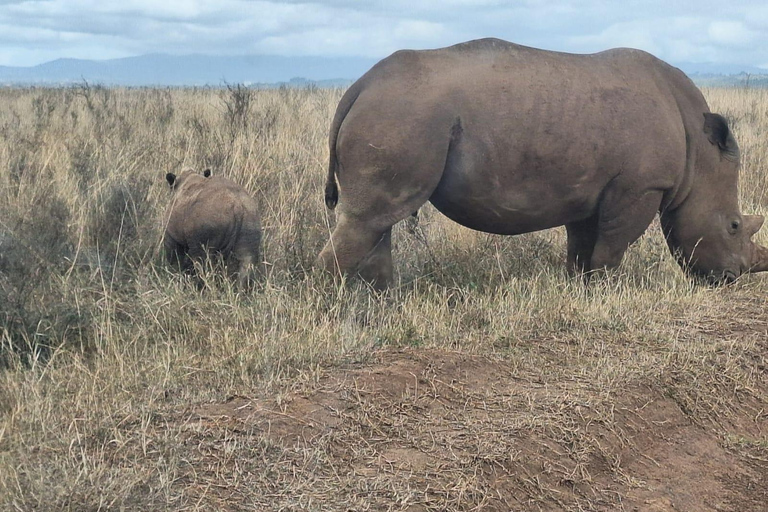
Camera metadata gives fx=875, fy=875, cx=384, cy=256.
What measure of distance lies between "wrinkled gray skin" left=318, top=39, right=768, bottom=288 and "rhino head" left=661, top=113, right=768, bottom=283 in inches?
0.6

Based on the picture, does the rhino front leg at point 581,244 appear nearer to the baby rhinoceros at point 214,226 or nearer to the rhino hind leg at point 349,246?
the rhino hind leg at point 349,246

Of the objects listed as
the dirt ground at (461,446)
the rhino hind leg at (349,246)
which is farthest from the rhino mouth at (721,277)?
the rhino hind leg at (349,246)

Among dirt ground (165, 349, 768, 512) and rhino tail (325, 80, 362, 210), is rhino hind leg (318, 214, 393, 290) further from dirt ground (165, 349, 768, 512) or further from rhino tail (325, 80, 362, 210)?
dirt ground (165, 349, 768, 512)

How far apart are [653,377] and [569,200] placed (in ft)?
5.26

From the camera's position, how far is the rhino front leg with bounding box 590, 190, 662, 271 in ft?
19.6

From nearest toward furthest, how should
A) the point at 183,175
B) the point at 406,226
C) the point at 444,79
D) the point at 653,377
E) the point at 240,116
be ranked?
the point at 653,377, the point at 444,79, the point at 183,175, the point at 406,226, the point at 240,116

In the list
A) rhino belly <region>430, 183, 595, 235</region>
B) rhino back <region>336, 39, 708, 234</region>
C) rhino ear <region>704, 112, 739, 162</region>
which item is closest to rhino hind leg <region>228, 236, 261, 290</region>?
rhino back <region>336, 39, 708, 234</region>

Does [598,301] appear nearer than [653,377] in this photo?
No

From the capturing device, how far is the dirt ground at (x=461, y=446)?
11.0ft

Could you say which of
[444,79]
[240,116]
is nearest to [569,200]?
[444,79]

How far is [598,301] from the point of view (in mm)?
5715

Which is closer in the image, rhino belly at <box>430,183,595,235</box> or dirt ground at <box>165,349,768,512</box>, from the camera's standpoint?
dirt ground at <box>165,349,768,512</box>

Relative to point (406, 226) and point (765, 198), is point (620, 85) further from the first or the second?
point (765, 198)

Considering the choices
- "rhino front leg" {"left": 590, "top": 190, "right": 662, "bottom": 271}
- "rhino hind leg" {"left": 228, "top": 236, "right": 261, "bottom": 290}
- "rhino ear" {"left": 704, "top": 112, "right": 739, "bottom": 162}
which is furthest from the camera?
"rhino ear" {"left": 704, "top": 112, "right": 739, "bottom": 162}
